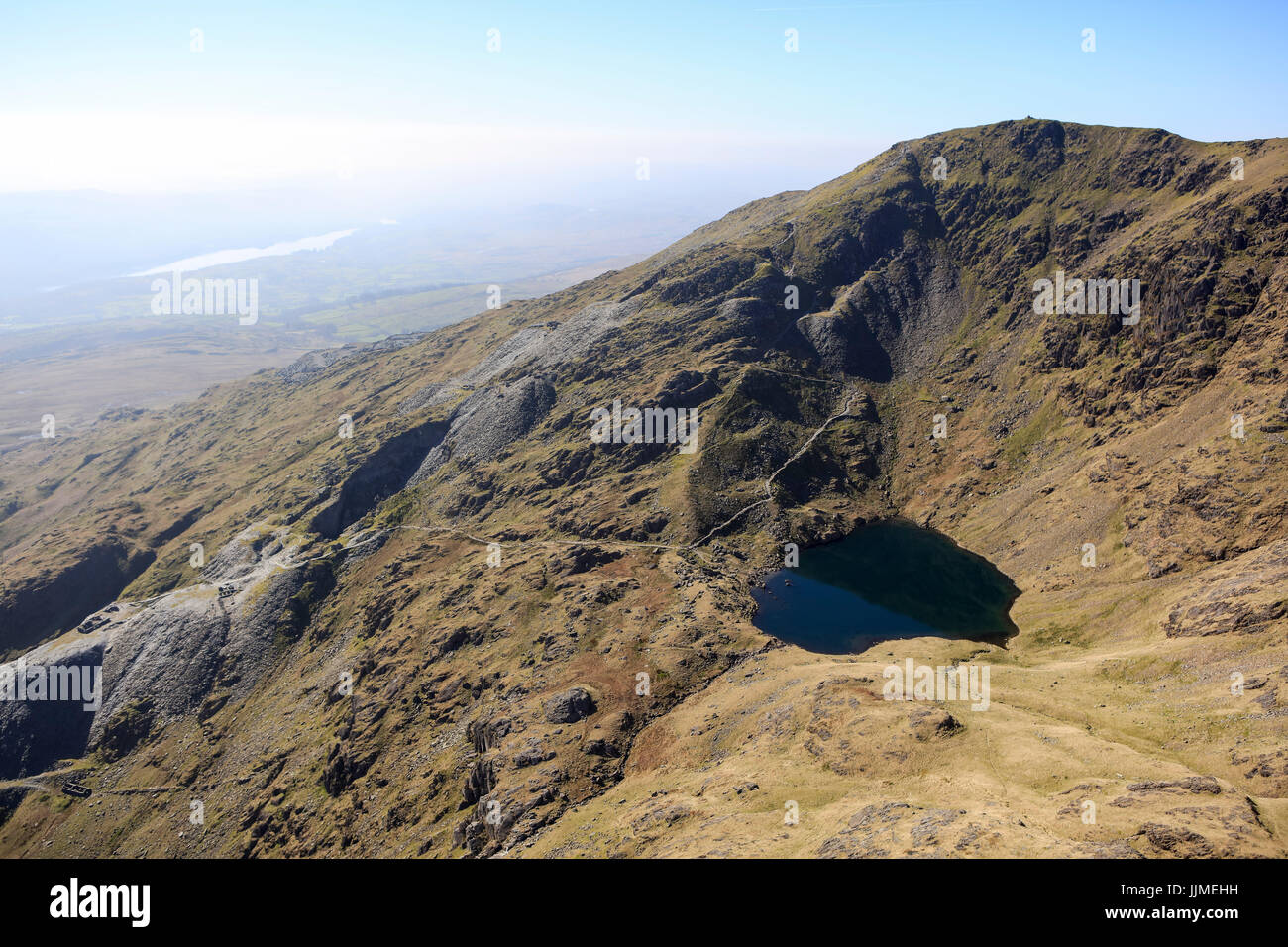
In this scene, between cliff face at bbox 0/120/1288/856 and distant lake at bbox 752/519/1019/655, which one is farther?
distant lake at bbox 752/519/1019/655

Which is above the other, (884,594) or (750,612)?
(884,594)

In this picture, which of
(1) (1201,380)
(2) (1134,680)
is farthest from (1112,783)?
(1) (1201,380)

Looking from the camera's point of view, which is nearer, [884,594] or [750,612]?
[750,612]
